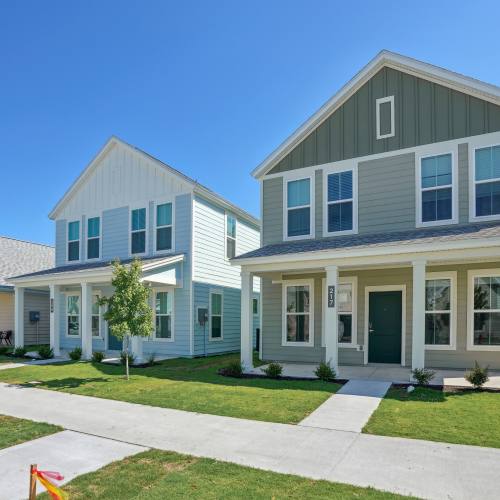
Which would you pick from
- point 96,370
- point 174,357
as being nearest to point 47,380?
point 96,370

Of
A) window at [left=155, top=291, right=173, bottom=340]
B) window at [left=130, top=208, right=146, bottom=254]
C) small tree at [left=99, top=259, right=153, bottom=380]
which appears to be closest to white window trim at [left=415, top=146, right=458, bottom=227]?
small tree at [left=99, top=259, right=153, bottom=380]

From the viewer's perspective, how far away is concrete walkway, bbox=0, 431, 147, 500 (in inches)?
183

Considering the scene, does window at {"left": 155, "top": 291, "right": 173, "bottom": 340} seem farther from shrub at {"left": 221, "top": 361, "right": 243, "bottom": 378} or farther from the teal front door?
the teal front door

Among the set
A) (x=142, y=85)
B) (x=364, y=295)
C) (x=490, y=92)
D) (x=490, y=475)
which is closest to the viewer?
(x=490, y=475)

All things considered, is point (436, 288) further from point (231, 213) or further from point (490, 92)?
point (231, 213)

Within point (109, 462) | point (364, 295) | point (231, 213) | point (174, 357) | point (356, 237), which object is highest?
point (231, 213)

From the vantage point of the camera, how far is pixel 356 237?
11.9 meters

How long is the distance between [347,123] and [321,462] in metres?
10.1

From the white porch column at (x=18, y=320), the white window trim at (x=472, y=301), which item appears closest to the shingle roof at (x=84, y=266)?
the white porch column at (x=18, y=320)

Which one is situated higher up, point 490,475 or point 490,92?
point 490,92

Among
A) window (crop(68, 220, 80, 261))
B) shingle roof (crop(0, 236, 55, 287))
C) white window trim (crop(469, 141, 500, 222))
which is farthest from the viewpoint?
shingle roof (crop(0, 236, 55, 287))

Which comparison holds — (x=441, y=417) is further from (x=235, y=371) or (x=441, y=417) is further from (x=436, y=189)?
(x=436, y=189)

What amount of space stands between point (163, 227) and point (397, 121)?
8.87m

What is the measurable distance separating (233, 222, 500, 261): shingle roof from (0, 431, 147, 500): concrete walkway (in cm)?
650
